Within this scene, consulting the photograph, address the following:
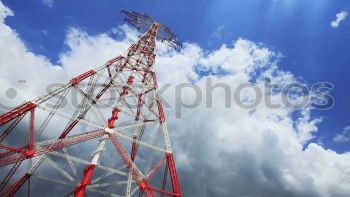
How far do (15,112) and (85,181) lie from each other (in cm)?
706

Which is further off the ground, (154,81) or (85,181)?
(154,81)

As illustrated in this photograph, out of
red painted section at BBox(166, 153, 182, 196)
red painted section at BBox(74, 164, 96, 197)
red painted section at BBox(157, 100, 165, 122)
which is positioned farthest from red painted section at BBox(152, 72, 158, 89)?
red painted section at BBox(74, 164, 96, 197)

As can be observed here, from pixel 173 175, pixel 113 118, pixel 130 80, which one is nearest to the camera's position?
pixel 173 175

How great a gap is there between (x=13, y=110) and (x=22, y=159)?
3.69 metres

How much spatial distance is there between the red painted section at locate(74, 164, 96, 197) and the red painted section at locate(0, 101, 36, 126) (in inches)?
241

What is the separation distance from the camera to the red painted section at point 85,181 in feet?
58.4

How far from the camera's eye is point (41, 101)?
19656mm

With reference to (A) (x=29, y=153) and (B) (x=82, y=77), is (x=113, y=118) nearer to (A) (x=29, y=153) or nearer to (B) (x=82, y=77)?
(B) (x=82, y=77)

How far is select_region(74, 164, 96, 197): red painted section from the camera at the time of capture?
58.4 feet

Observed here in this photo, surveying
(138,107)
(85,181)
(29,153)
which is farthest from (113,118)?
(29,153)

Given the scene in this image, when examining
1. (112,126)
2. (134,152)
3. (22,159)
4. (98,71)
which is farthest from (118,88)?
(22,159)

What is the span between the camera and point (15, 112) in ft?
61.0

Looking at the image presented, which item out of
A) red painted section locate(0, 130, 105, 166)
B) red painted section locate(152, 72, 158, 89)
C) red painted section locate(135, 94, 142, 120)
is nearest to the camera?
red painted section locate(0, 130, 105, 166)

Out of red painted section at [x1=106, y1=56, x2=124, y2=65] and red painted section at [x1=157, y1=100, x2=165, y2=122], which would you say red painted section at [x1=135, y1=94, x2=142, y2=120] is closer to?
red painted section at [x1=157, y1=100, x2=165, y2=122]
